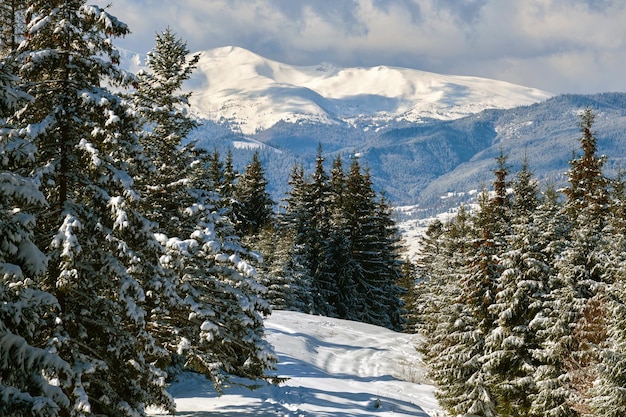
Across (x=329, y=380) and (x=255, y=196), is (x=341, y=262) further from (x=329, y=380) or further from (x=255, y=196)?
(x=329, y=380)

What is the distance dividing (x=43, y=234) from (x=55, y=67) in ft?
11.7

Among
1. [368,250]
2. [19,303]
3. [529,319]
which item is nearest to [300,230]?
[368,250]

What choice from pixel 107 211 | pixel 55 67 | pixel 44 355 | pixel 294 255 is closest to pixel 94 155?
pixel 107 211

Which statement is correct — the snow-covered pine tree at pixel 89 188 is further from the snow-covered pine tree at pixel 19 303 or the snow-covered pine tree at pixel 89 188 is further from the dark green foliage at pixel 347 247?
the dark green foliage at pixel 347 247

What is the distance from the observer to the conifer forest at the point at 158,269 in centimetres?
954

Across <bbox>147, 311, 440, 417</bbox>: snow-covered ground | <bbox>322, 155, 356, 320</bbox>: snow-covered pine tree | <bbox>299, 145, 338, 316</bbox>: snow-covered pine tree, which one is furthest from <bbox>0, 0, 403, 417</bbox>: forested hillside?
<bbox>322, 155, 356, 320</bbox>: snow-covered pine tree

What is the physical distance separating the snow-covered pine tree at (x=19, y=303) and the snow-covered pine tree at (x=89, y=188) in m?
1.73

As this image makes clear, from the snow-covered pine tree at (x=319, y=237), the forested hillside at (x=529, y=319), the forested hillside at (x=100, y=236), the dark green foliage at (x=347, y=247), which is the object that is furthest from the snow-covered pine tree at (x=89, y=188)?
the snow-covered pine tree at (x=319, y=237)

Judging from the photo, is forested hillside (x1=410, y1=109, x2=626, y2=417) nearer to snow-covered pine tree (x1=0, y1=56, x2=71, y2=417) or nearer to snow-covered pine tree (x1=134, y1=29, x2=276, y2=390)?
snow-covered pine tree (x1=134, y1=29, x2=276, y2=390)

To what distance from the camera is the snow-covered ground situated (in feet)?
60.2

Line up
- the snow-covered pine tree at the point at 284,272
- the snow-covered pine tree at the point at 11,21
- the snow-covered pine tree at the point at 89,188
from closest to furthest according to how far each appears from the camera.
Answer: the snow-covered pine tree at the point at 89,188, the snow-covered pine tree at the point at 11,21, the snow-covered pine tree at the point at 284,272

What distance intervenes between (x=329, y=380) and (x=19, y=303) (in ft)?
57.2

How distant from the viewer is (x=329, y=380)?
23.8m

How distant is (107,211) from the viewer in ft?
37.2
